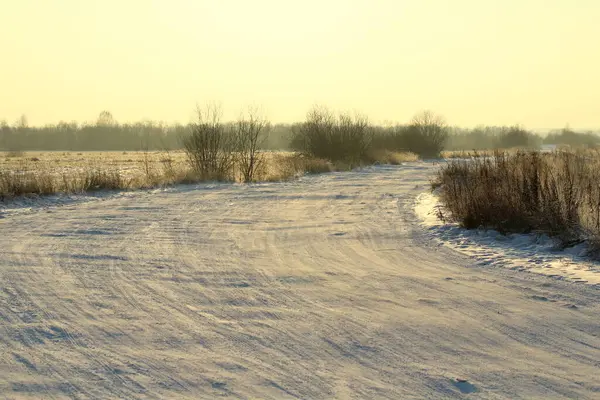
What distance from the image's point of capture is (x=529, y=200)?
35.2 ft

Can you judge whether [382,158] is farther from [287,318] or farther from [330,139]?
[287,318]

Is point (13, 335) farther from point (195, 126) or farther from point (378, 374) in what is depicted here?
point (195, 126)

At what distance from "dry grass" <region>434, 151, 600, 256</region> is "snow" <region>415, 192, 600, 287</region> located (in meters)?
0.21

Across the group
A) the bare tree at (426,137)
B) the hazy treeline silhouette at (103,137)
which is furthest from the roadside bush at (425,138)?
the hazy treeline silhouette at (103,137)

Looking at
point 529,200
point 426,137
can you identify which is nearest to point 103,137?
point 426,137

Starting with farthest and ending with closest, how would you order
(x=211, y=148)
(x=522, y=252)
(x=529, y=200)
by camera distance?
1. (x=211, y=148)
2. (x=529, y=200)
3. (x=522, y=252)

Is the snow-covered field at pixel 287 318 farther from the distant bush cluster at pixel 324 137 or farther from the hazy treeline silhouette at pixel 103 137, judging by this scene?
the hazy treeline silhouette at pixel 103 137

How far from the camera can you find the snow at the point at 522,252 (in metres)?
7.92

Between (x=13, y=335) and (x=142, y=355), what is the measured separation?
145cm

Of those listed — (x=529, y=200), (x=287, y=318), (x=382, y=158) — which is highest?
(x=382, y=158)

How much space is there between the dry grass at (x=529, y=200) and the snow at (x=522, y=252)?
0.70 ft

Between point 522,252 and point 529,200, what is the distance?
1835mm

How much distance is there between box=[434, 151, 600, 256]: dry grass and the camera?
31.6ft

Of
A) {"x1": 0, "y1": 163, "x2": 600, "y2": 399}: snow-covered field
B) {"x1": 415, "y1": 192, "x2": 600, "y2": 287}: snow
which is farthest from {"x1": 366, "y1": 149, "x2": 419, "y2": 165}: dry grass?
{"x1": 0, "y1": 163, "x2": 600, "y2": 399}: snow-covered field
